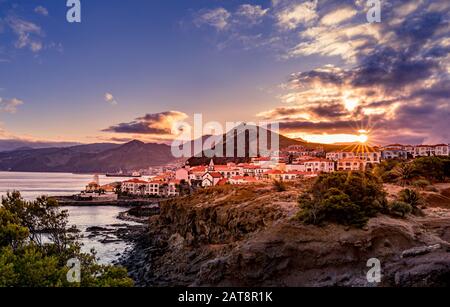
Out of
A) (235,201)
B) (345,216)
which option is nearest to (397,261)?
(345,216)

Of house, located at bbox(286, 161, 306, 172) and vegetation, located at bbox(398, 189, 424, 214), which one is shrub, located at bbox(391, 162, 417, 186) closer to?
vegetation, located at bbox(398, 189, 424, 214)

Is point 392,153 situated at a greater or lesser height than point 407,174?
greater

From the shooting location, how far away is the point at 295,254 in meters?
20.7

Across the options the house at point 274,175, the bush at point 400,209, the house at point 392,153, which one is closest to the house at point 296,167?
the house at point 274,175

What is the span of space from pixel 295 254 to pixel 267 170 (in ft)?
183

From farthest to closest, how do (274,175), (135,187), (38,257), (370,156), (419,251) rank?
(135,187) → (370,156) → (274,175) → (419,251) → (38,257)

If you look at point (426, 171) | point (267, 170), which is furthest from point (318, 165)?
point (426, 171)

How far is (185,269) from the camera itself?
88.3 ft

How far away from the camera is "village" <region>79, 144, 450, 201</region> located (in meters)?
66.4

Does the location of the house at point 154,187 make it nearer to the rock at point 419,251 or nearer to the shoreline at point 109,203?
the shoreline at point 109,203

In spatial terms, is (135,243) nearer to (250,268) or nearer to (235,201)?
(235,201)

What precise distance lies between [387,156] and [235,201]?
62.6 metres

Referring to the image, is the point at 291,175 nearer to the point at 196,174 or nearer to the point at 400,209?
the point at 196,174

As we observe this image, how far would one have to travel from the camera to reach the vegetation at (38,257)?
11.4 m
